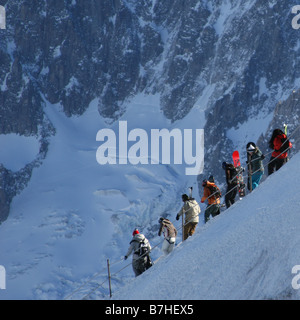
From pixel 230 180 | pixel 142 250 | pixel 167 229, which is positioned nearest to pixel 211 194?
pixel 230 180

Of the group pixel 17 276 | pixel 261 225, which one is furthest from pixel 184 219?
pixel 17 276

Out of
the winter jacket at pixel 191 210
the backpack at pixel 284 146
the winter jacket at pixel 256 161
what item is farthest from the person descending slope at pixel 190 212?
the backpack at pixel 284 146

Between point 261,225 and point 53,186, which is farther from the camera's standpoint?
point 53,186

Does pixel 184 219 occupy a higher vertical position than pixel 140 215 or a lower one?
higher

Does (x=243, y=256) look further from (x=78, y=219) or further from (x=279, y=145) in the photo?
(x=78, y=219)

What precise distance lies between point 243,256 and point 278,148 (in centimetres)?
648

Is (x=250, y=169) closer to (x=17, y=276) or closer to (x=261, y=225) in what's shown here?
(x=261, y=225)

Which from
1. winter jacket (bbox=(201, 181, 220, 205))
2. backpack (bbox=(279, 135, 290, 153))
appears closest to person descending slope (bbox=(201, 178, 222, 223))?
winter jacket (bbox=(201, 181, 220, 205))

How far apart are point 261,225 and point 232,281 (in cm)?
191

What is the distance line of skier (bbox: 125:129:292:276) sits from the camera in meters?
24.0

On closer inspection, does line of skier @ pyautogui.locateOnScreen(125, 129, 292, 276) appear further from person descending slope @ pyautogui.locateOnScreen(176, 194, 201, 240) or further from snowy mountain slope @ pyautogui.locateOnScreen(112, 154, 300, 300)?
snowy mountain slope @ pyautogui.locateOnScreen(112, 154, 300, 300)
